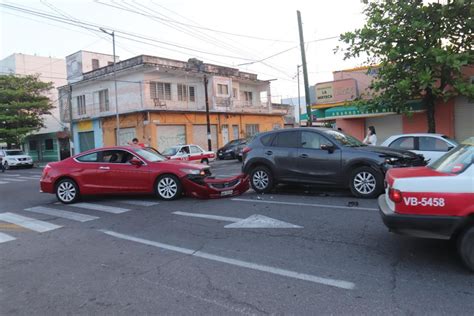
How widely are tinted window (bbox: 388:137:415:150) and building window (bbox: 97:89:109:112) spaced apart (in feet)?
90.0

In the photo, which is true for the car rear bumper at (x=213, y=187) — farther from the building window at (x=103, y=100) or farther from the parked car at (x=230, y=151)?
the building window at (x=103, y=100)

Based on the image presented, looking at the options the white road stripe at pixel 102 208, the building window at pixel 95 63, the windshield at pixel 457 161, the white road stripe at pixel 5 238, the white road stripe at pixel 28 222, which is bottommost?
the white road stripe at pixel 5 238

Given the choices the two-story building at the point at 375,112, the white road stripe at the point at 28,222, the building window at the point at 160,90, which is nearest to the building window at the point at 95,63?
the building window at the point at 160,90

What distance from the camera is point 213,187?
31.0ft

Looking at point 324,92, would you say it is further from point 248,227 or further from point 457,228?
point 457,228

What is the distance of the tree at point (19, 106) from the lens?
108ft

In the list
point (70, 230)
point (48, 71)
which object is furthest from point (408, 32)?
point (48, 71)

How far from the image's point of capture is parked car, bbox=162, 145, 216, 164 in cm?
2058

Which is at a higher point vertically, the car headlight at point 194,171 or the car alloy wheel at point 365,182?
the car headlight at point 194,171

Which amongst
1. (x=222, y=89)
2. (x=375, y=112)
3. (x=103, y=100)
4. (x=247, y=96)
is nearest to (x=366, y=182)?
(x=375, y=112)

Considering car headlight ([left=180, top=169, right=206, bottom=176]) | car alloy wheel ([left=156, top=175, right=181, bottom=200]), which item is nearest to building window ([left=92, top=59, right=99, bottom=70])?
car alloy wheel ([left=156, top=175, right=181, bottom=200])

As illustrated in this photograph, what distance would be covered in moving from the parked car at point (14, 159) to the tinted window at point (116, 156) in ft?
78.2

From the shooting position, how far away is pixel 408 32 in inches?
527

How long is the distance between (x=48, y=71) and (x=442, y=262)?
53.8 m
